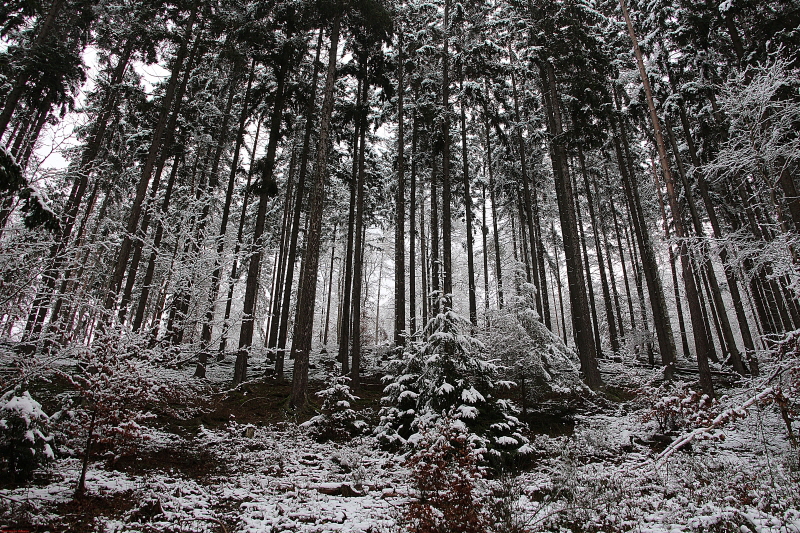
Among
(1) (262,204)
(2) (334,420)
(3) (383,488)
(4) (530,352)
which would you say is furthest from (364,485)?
(1) (262,204)

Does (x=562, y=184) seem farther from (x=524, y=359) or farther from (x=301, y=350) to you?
(x=301, y=350)

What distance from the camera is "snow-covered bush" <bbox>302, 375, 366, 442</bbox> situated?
10.4m

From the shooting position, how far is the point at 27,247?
580cm

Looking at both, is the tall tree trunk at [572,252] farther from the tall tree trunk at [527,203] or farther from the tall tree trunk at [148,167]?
the tall tree trunk at [148,167]

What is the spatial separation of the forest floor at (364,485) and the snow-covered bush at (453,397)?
0.64 meters

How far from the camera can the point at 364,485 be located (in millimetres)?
7172

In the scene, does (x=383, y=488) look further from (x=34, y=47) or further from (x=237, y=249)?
(x=34, y=47)

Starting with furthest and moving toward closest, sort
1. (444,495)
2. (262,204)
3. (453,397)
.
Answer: (262,204)
(453,397)
(444,495)

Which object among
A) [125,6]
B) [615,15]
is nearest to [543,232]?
[615,15]

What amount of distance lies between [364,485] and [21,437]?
5562mm

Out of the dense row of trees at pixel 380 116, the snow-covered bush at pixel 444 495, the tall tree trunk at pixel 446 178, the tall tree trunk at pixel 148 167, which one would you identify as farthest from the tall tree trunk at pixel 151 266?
the snow-covered bush at pixel 444 495

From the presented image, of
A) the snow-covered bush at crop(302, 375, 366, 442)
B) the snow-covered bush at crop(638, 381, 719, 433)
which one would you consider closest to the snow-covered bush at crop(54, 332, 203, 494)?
the snow-covered bush at crop(302, 375, 366, 442)

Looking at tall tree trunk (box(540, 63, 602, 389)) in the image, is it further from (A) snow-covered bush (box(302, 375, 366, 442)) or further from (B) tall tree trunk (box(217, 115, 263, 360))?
(B) tall tree trunk (box(217, 115, 263, 360))

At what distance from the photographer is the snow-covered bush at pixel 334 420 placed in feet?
34.1
